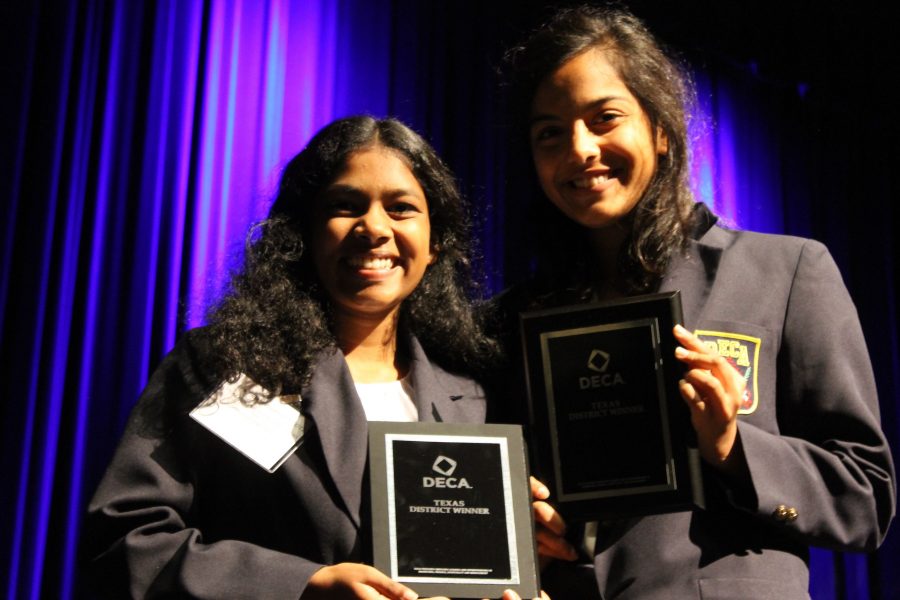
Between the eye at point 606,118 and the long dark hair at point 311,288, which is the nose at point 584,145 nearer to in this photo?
the eye at point 606,118

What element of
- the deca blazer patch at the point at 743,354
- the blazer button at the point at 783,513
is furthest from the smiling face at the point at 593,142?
the blazer button at the point at 783,513

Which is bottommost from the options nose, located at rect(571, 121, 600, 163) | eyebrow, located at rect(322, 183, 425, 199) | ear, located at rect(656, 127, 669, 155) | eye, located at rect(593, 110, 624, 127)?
eyebrow, located at rect(322, 183, 425, 199)

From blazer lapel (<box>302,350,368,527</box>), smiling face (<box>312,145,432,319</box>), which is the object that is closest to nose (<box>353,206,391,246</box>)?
smiling face (<box>312,145,432,319</box>)

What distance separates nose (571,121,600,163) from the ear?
0.18 m

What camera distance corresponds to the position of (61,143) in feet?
9.55

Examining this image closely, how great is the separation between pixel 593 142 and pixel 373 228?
1.58 feet

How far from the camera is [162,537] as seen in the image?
71.7 inches

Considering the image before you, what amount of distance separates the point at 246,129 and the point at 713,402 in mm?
2137

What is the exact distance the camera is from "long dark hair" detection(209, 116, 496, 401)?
212 centimetres

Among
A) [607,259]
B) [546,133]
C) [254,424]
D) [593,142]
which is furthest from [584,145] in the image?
[254,424]

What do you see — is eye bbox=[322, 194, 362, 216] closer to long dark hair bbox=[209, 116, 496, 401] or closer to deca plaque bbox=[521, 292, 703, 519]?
long dark hair bbox=[209, 116, 496, 401]

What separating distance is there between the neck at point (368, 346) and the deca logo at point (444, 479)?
1.49ft

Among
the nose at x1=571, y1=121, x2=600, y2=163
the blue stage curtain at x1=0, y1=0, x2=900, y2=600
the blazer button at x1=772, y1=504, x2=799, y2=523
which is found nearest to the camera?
the blazer button at x1=772, y1=504, x2=799, y2=523

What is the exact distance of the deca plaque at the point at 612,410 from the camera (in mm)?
1722
